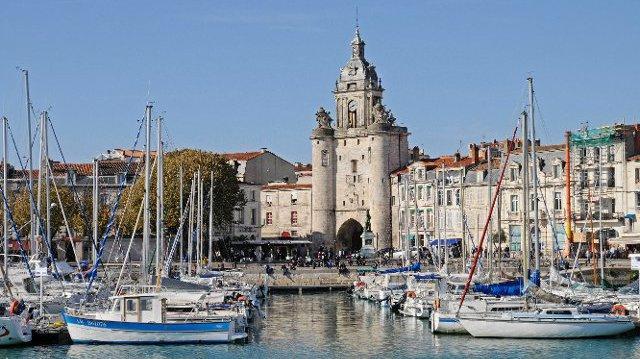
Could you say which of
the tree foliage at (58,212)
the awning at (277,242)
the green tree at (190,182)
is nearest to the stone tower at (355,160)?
the awning at (277,242)

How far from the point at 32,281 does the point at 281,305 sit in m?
19.1

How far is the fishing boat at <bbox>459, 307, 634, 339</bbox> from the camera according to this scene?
48.8 m

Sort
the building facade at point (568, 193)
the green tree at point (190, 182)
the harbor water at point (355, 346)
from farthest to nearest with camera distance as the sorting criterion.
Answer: the green tree at point (190, 182) → the building facade at point (568, 193) → the harbor water at point (355, 346)

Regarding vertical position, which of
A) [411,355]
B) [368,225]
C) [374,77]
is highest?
[374,77]

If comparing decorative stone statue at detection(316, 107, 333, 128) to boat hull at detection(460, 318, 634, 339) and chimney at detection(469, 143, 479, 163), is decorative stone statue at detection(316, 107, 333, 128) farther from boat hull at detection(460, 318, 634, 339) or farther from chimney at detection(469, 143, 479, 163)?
Answer: boat hull at detection(460, 318, 634, 339)

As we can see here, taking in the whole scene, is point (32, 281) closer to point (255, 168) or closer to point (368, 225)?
point (368, 225)

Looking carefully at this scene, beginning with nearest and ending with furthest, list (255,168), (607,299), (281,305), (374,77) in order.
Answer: (607,299)
(281,305)
(374,77)
(255,168)

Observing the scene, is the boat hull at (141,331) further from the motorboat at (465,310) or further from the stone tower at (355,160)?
the stone tower at (355,160)

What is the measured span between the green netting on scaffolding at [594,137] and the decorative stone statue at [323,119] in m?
23.6

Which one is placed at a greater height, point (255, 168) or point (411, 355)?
point (255, 168)

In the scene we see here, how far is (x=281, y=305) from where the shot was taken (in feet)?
235

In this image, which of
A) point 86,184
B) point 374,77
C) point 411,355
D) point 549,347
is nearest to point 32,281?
point 411,355

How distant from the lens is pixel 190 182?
94.8 m

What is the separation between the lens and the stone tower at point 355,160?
108 m
